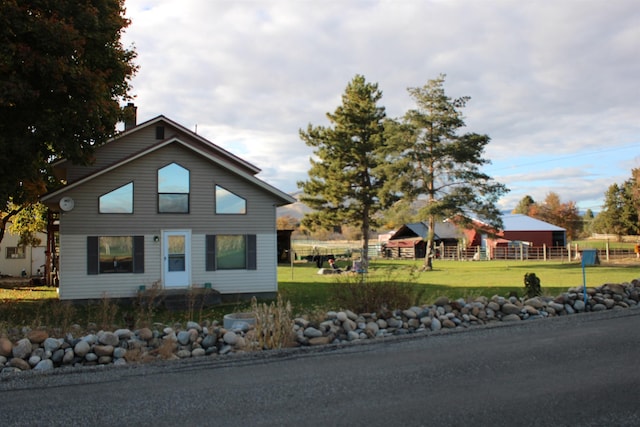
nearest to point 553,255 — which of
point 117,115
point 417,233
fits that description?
point 417,233

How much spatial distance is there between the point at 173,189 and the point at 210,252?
2.37 metres

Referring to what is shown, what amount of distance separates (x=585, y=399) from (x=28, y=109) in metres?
13.1

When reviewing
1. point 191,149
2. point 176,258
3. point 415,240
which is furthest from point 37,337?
point 415,240

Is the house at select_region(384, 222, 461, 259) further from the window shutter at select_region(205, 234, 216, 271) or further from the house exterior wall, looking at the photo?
→ the window shutter at select_region(205, 234, 216, 271)

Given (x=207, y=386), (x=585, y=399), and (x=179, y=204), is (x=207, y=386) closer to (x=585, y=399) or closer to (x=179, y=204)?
(x=585, y=399)

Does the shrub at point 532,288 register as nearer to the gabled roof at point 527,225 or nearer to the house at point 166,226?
the house at point 166,226

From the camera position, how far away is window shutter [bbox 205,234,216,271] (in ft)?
57.6

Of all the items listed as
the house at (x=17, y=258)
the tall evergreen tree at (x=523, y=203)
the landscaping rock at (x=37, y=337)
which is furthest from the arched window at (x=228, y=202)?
the tall evergreen tree at (x=523, y=203)

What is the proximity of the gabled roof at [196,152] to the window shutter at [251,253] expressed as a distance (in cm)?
167

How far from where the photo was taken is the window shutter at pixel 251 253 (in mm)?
18016

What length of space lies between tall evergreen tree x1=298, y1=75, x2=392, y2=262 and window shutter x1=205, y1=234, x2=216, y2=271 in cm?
2007

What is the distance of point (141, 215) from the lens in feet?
56.2

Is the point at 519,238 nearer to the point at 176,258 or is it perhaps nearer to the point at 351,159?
the point at 351,159

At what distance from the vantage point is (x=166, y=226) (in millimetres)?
17297
